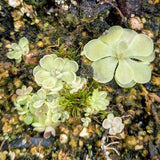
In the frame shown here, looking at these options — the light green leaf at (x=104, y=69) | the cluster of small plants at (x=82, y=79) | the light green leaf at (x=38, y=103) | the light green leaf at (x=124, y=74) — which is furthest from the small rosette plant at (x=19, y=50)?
the light green leaf at (x=124, y=74)

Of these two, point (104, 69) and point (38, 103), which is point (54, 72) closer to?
point (38, 103)

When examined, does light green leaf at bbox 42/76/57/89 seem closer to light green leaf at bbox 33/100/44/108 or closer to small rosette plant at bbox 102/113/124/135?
light green leaf at bbox 33/100/44/108

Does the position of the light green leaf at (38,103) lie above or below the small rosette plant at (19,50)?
below

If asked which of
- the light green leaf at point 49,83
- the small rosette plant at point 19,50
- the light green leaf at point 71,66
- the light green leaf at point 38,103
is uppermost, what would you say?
the small rosette plant at point 19,50

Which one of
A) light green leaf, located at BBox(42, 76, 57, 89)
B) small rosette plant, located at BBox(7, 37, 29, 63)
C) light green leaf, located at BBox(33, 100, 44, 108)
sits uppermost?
small rosette plant, located at BBox(7, 37, 29, 63)

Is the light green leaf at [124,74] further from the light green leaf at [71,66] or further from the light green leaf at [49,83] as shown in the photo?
the light green leaf at [49,83]

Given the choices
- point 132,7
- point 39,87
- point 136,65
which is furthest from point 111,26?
point 39,87

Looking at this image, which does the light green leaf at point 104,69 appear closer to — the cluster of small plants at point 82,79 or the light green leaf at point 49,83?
the cluster of small plants at point 82,79

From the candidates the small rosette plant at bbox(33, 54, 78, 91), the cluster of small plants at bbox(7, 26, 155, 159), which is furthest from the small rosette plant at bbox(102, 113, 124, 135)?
the small rosette plant at bbox(33, 54, 78, 91)

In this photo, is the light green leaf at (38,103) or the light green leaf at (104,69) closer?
the light green leaf at (38,103)
